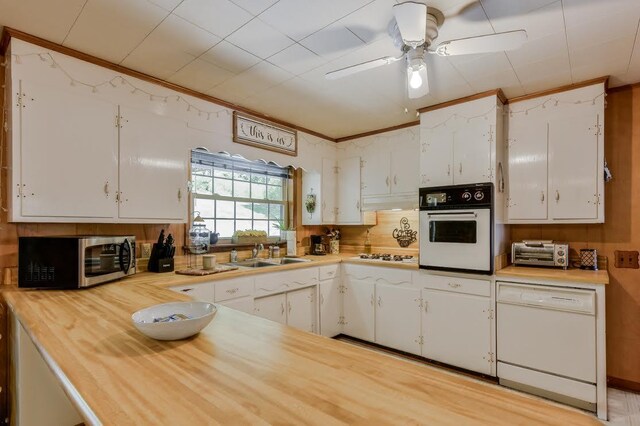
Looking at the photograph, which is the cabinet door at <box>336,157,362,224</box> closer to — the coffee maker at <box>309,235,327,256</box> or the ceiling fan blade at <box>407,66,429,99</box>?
the coffee maker at <box>309,235,327,256</box>

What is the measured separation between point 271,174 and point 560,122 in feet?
9.21

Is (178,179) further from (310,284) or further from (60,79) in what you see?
(310,284)

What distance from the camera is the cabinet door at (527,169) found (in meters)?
2.77

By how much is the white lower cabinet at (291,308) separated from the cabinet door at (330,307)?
11 cm

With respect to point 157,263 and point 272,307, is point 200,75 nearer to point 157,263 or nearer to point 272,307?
point 157,263

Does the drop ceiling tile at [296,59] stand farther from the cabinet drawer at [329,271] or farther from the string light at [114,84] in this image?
the cabinet drawer at [329,271]

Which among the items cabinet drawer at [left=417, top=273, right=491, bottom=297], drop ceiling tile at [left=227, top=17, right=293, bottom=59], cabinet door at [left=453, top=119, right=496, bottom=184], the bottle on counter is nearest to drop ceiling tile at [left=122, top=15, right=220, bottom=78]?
drop ceiling tile at [left=227, top=17, right=293, bottom=59]

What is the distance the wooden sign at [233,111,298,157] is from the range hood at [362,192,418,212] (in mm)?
1015

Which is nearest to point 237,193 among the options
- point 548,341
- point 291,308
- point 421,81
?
point 291,308

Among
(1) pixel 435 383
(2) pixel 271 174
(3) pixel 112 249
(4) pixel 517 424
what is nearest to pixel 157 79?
(3) pixel 112 249

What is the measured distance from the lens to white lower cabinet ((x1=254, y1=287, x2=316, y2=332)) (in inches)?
114

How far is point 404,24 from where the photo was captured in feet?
5.03

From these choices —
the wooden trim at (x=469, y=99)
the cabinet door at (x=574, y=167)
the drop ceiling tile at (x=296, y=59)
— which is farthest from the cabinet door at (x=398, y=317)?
the drop ceiling tile at (x=296, y=59)

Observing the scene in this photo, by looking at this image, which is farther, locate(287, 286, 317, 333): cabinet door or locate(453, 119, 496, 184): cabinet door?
locate(287, 286, 317, 333): cabinet door
